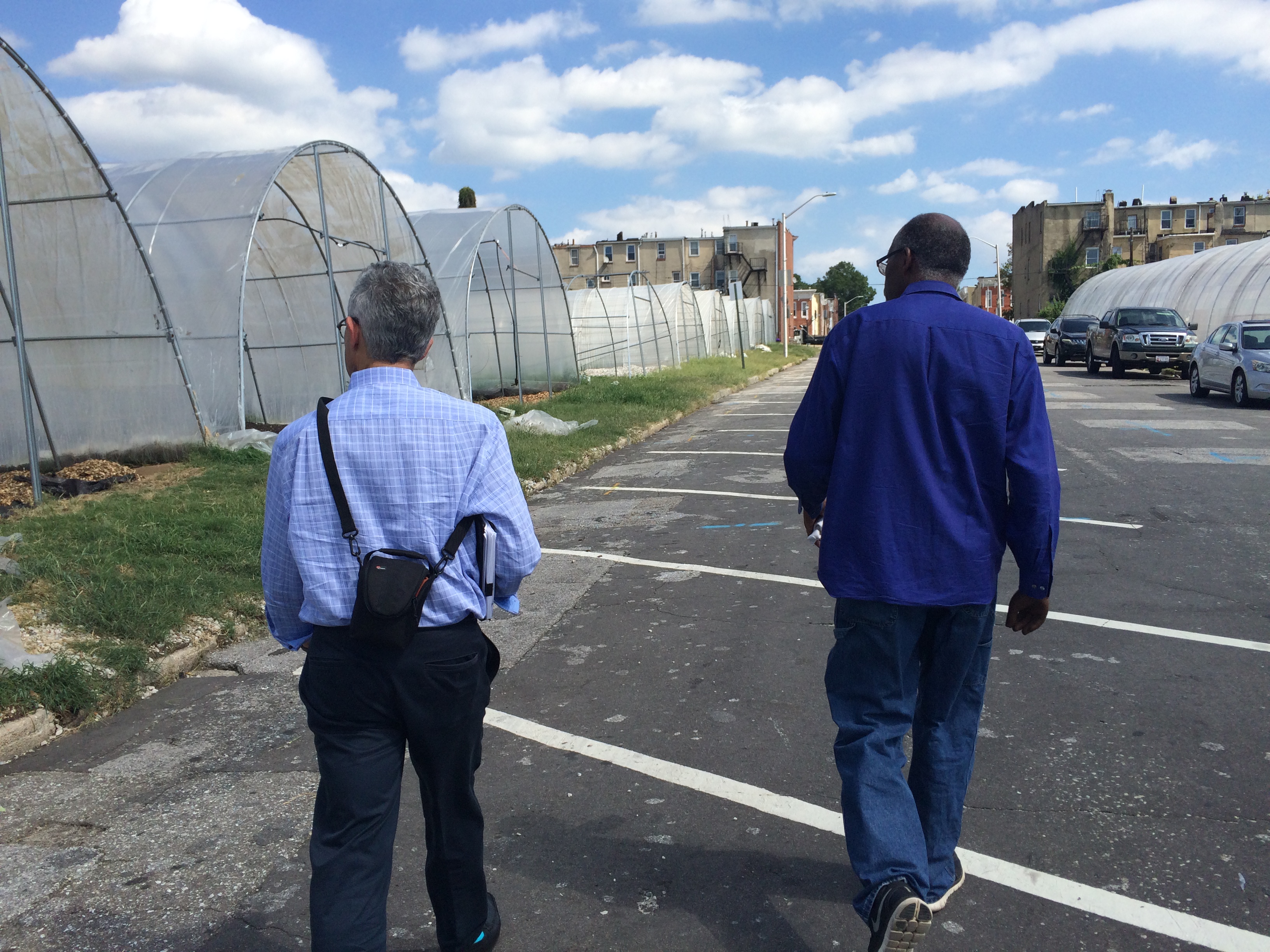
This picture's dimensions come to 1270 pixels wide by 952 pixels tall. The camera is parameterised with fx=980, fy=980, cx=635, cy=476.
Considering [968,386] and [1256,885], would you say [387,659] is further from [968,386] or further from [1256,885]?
[1256,885]

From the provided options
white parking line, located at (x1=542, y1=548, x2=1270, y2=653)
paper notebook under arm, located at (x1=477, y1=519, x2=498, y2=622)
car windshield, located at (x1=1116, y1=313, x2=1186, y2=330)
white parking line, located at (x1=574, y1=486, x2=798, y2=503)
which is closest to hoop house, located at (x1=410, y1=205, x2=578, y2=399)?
white parking line, located at (x1=574, y1=486, x2=798, y2=503)

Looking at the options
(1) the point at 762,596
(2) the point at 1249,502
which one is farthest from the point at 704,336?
(1) the point at 762,596

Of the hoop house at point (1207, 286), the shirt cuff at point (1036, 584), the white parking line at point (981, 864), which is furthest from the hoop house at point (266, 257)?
the hoop house at point (1207, 286)

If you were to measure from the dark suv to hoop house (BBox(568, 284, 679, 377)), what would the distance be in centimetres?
1376

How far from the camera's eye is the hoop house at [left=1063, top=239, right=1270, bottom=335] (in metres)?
28.8

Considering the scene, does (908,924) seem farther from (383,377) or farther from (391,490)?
(383,377)

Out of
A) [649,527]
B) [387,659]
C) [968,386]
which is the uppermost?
[968,386]

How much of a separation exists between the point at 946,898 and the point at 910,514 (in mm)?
1228

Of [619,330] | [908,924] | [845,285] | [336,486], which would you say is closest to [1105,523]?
[908,924]

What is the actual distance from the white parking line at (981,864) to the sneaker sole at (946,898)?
0.11 m

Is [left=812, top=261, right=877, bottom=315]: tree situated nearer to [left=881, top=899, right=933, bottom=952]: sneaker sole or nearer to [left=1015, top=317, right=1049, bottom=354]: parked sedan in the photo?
[left=1015, top=317, right=1049, bottom=354]: parked sedan

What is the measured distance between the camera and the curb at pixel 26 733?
4363mm

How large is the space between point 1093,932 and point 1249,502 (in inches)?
303

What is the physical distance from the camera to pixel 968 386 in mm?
2594
